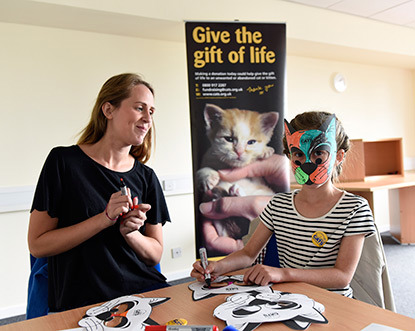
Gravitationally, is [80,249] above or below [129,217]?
below

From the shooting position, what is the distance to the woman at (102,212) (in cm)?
A: 141

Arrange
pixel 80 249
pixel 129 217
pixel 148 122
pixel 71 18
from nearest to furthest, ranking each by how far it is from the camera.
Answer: pixel 129 217, pixel 80 249, pixel 148 122, pixel 71 18

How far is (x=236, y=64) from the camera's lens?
10.2ft

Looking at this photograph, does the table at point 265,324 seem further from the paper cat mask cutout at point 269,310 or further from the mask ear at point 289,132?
the mask ear at point 289,132

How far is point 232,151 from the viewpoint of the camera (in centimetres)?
307

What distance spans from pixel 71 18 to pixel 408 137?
4.85 metres

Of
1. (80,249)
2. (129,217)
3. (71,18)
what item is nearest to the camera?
(129,217)

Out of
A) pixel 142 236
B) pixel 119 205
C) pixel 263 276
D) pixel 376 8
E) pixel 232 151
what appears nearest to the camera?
pixel 263 276

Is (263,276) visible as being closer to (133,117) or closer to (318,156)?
(318,156)

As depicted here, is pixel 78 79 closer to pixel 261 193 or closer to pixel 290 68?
pixel 261 193

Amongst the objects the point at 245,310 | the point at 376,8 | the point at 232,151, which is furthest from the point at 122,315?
the point at 376,8

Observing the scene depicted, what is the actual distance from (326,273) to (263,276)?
23cm

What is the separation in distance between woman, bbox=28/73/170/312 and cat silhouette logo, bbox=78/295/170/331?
0.33 metres

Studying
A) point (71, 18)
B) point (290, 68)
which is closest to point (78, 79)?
point (71, 18)
